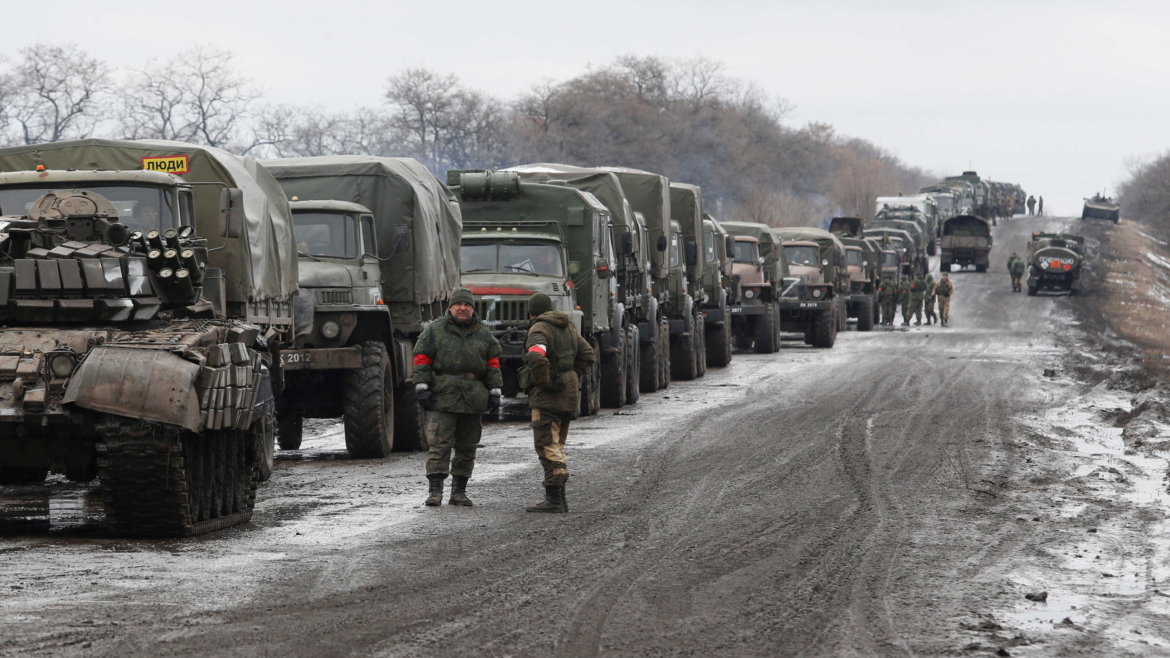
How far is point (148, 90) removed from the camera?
228 ft

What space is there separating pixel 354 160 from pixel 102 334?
7.41m

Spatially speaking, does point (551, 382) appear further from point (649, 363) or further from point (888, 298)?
point (888, 298)

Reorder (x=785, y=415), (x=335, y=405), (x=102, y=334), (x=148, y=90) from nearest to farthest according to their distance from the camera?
(x=102, y=334) → (x=335, y=405) → (x=785, y=415) → (x=148, y=90)

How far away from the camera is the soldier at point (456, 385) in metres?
11.1

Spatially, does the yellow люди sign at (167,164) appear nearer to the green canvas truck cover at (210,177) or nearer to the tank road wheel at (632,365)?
the green canvas truck cover at (210,177)

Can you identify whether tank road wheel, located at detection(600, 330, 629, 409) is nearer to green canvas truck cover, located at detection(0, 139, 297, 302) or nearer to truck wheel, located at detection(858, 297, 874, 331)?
green canvas truck cover, located at detection(0, 139, 297, 302)

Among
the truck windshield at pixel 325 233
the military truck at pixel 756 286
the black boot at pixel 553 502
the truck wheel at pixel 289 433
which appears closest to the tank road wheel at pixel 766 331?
the military truck at pixel 756 286

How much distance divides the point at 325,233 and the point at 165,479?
648 cm

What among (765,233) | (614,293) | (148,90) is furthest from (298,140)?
(614,293)

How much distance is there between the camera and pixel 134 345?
9.01m

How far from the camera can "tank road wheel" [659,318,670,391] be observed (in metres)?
24.3

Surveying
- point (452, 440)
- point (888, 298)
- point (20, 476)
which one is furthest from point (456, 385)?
point (888, 298)

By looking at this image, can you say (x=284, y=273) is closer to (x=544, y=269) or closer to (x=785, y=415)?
(x=544, y=269)

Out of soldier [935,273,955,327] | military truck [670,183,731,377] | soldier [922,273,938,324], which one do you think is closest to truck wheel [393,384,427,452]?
military truck [670,183,731,377]
